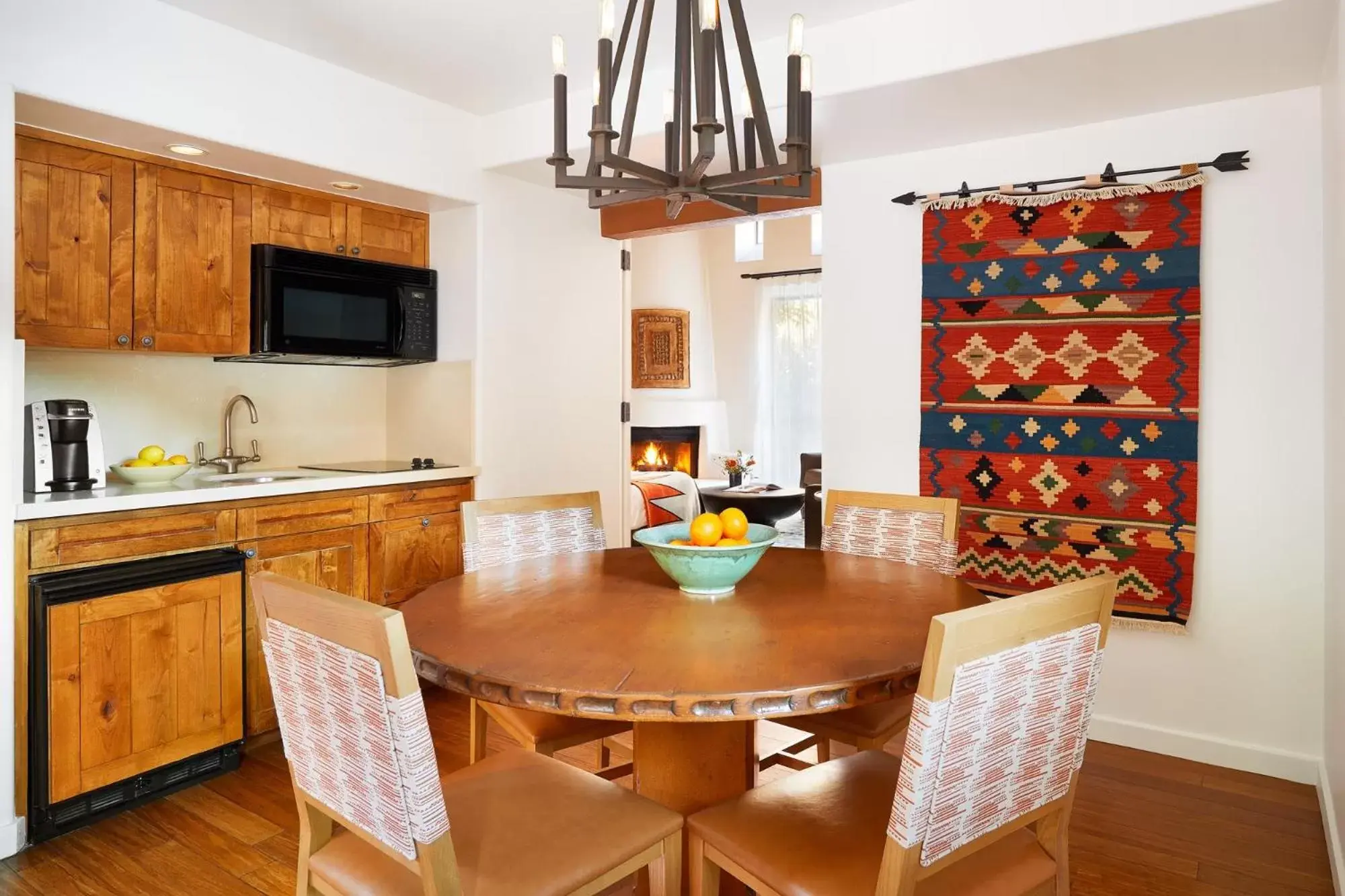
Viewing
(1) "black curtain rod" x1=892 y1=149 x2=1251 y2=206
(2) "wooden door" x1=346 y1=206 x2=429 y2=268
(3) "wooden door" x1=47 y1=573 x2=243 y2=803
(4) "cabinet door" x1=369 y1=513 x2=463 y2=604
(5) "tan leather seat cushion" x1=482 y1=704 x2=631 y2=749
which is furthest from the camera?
(2) "wooden door" x1=346 y1=206 x2=429 y2=268

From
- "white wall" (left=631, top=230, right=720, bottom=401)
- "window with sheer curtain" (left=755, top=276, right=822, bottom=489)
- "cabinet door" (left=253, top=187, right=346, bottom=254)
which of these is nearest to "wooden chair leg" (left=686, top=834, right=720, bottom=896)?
"cabinet door" (left=253, top=187, right=346, bottom=254)

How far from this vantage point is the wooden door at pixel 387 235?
137 inches

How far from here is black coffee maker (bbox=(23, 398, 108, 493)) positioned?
101 inches

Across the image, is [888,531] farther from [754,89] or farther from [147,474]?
[147,474]

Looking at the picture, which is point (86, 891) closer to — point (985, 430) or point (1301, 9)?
point (985, 430)

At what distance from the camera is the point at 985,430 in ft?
10.2

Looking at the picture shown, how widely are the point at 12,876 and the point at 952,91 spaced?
3.41 metres

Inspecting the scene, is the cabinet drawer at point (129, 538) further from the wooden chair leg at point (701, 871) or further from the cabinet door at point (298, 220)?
the wooden chair leg at point (701, 871)

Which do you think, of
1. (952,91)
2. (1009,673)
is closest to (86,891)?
(1009,673)

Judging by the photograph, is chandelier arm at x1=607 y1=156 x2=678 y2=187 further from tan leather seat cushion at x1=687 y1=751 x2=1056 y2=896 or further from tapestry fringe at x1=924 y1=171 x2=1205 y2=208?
tapestry fringe at x1=924 y1=171 x2=1205 y2=208

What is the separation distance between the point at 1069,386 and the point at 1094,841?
1.46 meters

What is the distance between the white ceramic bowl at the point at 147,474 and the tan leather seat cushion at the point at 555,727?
1.58m

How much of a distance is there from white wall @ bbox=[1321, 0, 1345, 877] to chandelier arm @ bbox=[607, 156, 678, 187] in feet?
5.17

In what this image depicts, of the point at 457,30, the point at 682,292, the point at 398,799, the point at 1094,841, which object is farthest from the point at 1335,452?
the point at 682,292
